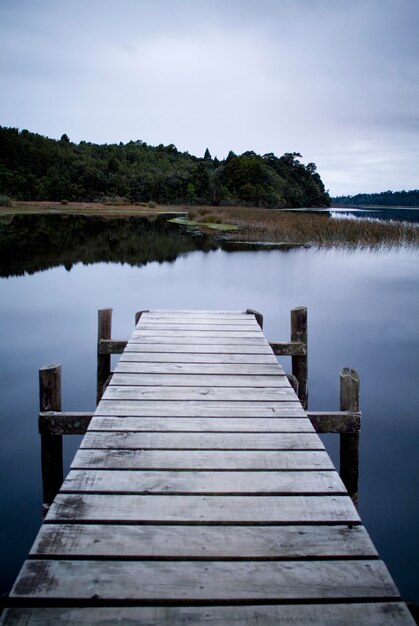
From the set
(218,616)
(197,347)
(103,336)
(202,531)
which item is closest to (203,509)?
(202,531)

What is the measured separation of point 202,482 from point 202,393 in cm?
128

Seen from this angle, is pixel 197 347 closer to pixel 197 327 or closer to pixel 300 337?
pixel 197 327

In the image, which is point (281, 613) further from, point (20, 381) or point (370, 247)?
point (370, 247)

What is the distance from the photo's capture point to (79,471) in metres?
2.46

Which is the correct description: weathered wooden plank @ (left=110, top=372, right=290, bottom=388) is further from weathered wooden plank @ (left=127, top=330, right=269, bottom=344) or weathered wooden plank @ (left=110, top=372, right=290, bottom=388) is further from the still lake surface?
the still lake surface

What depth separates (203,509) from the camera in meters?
2.14

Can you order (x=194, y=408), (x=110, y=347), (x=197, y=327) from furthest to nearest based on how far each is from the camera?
(x=197, y=327) → (x=110, y=347) → (x=194, y=408)

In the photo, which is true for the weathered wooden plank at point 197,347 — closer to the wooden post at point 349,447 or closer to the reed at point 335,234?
the wooden post at point 349,447

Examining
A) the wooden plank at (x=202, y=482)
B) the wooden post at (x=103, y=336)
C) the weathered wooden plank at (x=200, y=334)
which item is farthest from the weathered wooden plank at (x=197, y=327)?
the wooden plank at (x=202, y=482)

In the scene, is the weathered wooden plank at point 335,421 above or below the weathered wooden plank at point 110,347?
below

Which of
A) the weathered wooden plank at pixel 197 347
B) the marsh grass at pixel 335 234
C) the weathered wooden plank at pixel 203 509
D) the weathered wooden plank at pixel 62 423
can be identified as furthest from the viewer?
the marsh grass at pixel 335 234

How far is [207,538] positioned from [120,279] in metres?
13.7

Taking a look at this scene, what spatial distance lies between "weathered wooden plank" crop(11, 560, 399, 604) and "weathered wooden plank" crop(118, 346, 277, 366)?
2583 mm

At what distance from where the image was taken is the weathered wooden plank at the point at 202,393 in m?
3.51
